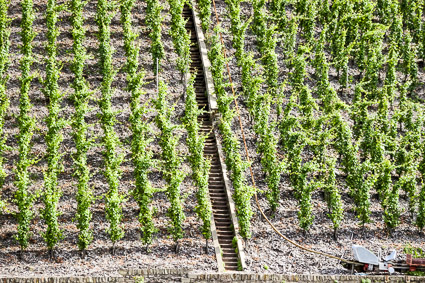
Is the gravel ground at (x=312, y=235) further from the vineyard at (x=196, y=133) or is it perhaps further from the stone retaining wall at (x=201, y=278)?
the stone retaining wall at (x=201, y=278)

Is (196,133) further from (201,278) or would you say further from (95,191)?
(201,278)

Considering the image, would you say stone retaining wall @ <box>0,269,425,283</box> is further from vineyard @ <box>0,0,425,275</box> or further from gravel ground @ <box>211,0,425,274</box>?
vineyard @ <box>0,0,425,275</box>

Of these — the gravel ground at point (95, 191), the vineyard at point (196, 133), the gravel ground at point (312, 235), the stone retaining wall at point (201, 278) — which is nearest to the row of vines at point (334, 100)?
the vineyard at point (196, 133)

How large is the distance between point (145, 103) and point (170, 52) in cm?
514

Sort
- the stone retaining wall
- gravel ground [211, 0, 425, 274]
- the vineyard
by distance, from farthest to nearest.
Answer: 1. gravel ground [211, 0, 425, 274]
2. the vineyard
3. the stone retaining wall

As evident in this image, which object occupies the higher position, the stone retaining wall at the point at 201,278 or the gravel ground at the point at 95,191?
the gravel ground at the point at 95,191

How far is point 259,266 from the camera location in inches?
1313

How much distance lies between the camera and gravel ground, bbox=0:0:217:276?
32.7 m

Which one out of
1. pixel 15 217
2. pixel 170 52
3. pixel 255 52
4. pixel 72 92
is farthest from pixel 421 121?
pixel 15 217

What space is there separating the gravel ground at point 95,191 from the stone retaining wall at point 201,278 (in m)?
1.18

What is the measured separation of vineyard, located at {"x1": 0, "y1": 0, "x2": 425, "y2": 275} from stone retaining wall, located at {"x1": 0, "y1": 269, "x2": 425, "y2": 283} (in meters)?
1.32

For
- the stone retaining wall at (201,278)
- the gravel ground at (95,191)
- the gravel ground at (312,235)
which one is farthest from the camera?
the gravel ground at (312,235)

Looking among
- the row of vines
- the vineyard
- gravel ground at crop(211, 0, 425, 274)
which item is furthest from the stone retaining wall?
the row of vines

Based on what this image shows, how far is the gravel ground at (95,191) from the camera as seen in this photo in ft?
107
